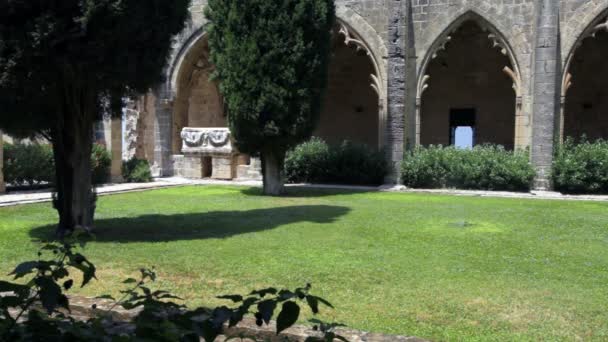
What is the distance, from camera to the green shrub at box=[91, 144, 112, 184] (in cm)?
1334

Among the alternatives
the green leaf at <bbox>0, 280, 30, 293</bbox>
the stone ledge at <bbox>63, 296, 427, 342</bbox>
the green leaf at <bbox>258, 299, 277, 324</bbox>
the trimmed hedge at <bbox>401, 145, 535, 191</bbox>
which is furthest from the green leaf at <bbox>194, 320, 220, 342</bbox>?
the trimmed hedge at <bbox>401, 145, 535, 191</bbox>

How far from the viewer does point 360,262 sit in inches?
204

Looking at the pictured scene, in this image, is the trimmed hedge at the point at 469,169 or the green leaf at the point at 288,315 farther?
the trimmed hedge at the point at 469,169

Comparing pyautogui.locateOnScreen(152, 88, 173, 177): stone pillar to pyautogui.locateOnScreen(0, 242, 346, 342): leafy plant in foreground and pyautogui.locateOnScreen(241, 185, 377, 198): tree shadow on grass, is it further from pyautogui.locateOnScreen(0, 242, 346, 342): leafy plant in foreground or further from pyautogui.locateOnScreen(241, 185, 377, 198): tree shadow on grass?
pyautogui.locateOnScreen(0, 242, 346, 342): leafy plant in foreground

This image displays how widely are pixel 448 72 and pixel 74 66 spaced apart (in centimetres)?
1468

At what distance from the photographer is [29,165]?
12.3 meters

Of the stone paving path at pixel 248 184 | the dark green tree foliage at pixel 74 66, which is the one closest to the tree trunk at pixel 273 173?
the stone paving path at pixel 248 184

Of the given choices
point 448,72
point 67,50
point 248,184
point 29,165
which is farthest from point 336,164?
point 67,50

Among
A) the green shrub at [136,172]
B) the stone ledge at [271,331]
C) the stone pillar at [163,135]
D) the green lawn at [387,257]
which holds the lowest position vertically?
the green lawn at [387,257]

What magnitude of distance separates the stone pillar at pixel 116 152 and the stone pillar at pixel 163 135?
89.0 inches

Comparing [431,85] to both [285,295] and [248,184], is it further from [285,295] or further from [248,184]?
[285,295]

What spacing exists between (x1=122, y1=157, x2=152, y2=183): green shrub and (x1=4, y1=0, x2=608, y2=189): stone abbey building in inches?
35.9

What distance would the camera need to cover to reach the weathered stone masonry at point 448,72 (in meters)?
13.0

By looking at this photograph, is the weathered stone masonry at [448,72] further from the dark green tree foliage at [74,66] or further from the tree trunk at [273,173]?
the dark green tree foliage at [74,66]
